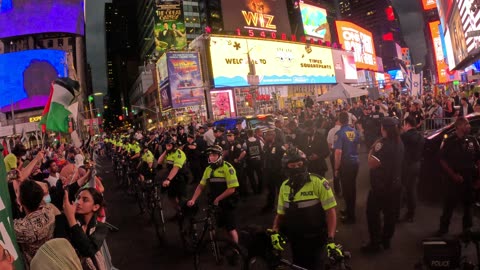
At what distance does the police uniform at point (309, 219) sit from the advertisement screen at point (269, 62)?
35.7 metres

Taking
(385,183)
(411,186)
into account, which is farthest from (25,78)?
(385,183)

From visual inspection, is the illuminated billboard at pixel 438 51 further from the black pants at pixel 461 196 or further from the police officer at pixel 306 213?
the police officer at pixel 306 213

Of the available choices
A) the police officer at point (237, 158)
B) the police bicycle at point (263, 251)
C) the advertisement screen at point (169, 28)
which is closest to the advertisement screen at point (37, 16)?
the advertisement screen at point (169, 28)

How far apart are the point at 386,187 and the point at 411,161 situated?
157cm

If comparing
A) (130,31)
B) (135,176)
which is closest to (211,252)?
(135,176)

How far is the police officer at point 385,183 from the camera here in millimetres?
5949

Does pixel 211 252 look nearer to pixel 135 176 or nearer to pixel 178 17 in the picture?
pixel 135 176

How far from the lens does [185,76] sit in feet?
131

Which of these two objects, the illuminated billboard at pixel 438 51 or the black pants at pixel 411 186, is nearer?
the black pants at pixel 411 186

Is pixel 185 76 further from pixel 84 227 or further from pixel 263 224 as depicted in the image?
pixel 84 227

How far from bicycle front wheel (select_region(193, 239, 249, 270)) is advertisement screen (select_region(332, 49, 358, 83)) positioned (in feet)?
187

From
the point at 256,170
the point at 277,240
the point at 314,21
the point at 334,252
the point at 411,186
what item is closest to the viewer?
the point at 334,252

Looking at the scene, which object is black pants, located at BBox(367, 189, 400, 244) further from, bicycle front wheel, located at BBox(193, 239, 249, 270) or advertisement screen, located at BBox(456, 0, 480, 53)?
advertisement screen, located at BBox(456, 0, 480, 53)

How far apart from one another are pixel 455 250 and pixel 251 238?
6.80 feet
